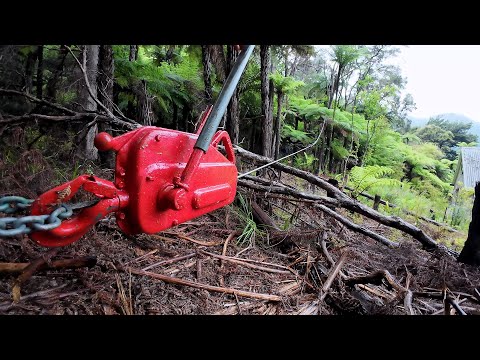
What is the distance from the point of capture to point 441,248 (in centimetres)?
229

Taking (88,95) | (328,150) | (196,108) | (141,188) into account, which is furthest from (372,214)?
(328,150)

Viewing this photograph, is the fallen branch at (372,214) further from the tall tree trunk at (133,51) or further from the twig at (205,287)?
the tall tree trunk at (133,51)

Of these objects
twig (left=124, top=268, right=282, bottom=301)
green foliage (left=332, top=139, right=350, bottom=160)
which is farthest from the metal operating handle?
green foliage (left=332, top=139, right=350, bottom=160)

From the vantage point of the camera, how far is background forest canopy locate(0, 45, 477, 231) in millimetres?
3295

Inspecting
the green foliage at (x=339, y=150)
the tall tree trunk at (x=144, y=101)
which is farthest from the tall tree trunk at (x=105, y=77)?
the green foliage at (x=339, y=150)

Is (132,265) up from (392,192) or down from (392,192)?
up

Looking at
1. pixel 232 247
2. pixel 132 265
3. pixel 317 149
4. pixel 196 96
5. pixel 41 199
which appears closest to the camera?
pixel 41 199

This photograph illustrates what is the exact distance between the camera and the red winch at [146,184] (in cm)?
104

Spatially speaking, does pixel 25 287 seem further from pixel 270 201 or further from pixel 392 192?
pixel 392 192

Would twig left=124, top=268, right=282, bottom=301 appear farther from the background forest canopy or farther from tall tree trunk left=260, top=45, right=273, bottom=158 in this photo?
tall tree trunk left=260, top=45, right=273, bottom=158

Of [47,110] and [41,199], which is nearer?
[41,199]

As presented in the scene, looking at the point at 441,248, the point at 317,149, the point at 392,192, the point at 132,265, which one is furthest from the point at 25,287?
the point at 317,149
